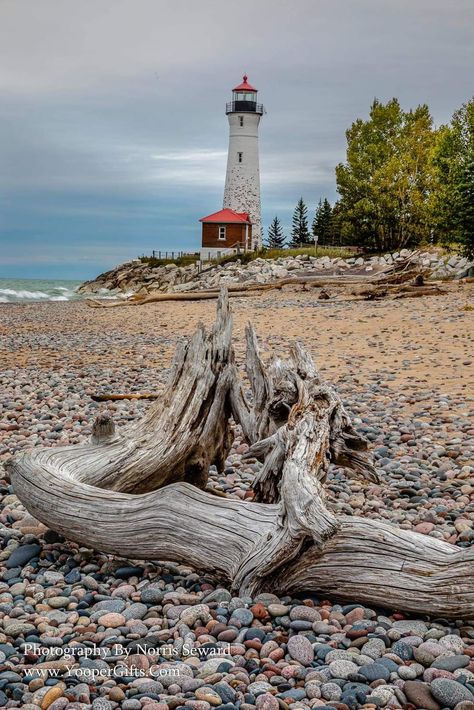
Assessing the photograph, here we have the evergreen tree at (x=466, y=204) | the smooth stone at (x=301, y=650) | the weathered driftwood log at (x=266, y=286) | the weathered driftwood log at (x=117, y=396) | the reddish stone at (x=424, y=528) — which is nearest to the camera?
the smooth stone at (x=301, y=650)

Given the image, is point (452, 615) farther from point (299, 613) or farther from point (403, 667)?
point (299, 613)

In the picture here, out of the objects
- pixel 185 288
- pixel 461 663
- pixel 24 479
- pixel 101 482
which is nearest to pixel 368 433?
pixel 101 482

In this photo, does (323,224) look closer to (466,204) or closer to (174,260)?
(174,260)

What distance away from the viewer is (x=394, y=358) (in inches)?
502

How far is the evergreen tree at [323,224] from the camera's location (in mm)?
66438

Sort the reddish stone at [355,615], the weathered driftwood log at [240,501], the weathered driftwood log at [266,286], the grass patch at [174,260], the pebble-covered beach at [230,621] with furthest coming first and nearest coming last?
the grass patch at [174,260], the weathered driftwood log at [266,286], the weathered driftwood log at [240,501], the reddish stone at [355,615], the pebble-covered beach at [230,621]

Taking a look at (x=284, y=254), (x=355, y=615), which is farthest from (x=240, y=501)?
(x=284, y=254)

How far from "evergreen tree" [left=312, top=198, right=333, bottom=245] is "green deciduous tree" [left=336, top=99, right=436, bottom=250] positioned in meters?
14.0

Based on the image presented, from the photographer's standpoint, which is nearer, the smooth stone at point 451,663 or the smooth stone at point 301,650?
the smooth stone at point 451,663

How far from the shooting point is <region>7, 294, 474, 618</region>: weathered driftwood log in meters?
3.65

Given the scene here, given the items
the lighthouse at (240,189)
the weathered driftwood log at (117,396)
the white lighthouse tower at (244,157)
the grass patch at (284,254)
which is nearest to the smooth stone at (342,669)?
the weathered driftwood log at (117,396)

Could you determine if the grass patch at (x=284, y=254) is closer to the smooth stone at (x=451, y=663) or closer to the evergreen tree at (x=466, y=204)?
the evergreen tree at (x=466, y=204)

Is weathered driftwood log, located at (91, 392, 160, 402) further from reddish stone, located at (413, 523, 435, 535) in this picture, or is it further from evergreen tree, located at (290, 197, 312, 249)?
evergreen tree, located at (290, 197, 312, 249)

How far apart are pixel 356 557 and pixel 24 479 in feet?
8.13
